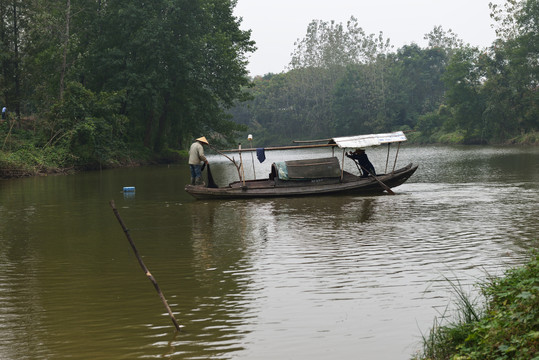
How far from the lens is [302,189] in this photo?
1811 cm

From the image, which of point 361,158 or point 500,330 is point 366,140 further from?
point 500,330

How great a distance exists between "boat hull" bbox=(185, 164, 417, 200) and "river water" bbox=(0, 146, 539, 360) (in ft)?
2.73

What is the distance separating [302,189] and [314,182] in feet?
2.11

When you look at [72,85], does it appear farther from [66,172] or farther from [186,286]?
[186,286]

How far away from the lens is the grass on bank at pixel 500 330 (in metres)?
4.45

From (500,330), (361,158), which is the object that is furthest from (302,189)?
(500,330)

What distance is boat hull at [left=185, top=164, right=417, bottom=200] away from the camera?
1811 cm

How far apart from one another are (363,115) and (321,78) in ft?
42.8

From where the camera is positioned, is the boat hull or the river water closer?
the river water

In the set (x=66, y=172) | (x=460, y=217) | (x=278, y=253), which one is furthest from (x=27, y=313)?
(x=66, y=172)

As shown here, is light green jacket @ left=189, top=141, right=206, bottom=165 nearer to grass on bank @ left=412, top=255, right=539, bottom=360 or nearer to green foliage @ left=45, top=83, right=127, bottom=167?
grass on bank @ left=412, top=255, right=539, bottom=360

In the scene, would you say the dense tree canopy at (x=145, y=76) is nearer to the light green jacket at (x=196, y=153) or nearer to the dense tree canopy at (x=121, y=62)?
the dense tree canopy at (x=121, y=62)

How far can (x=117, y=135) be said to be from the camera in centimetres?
3716

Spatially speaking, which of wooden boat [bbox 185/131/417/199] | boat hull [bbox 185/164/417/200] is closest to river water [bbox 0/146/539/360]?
boat hull [bbox 185/164/417/200]
